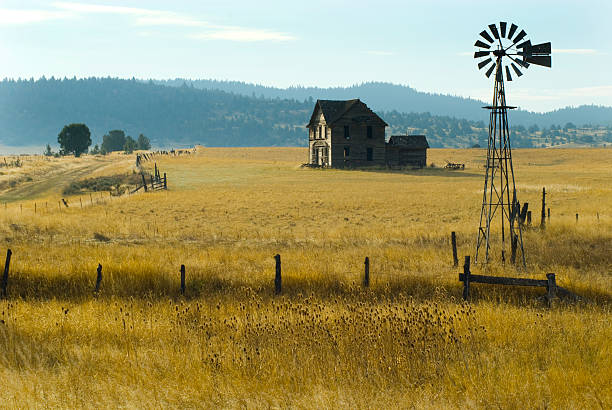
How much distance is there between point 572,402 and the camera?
281 inches

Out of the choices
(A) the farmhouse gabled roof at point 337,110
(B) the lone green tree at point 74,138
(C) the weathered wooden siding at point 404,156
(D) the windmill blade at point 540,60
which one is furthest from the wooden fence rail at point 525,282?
(B) the lone green tree at point 74,138

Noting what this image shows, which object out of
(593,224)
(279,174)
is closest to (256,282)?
(593,224)

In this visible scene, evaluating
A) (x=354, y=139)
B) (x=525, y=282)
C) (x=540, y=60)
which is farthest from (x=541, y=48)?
(x=354, y=139)

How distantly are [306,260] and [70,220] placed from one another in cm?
1597

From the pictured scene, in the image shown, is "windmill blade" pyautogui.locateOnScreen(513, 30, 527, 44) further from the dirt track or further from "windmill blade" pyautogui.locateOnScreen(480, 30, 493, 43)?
the dirt track

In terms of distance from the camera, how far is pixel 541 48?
669 inches

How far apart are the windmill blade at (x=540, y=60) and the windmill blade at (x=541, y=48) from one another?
15 centimetres

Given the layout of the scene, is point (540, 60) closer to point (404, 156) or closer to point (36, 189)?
point (36, 189)

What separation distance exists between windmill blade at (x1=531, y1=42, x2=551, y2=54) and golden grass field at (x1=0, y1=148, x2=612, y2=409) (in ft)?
21.5

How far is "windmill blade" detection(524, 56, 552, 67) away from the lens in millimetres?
16906

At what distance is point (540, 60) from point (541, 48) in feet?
1.18

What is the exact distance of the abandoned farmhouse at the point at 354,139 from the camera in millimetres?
75125

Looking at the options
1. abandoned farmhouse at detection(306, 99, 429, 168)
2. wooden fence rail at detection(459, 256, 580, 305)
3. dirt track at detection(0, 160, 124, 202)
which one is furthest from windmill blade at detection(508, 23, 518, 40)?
abandoned farmhouse at detection(306, 99, 429, 168)

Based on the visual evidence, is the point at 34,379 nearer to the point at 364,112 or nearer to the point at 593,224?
the point at 593,224
